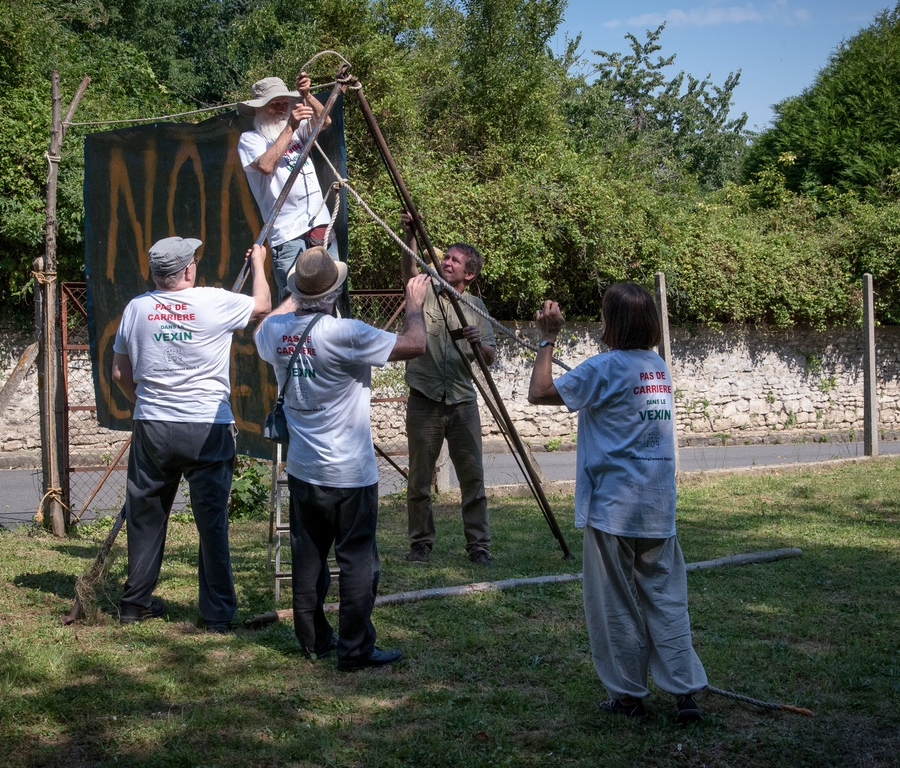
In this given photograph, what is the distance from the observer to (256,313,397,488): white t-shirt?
14.7ft

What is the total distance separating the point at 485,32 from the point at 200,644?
1941 cm

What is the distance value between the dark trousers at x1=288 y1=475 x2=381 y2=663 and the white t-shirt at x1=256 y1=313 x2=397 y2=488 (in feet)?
0.25

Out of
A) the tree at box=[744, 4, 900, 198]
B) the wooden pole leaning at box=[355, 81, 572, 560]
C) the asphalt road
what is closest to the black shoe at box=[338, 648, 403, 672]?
the wooden pole leaning at box=[355, 81, 572, 560]

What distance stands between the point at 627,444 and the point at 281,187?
9.49ft

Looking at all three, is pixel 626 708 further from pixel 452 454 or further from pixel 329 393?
pixel 452 454

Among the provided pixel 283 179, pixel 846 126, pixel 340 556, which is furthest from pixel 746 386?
pixel 340 556

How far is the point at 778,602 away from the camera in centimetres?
585

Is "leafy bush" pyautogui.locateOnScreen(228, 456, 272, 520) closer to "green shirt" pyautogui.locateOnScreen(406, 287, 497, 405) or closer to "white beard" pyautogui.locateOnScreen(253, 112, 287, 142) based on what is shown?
"green shirt" pyautogui.locateOnScreen(406, 287, 497, 405)

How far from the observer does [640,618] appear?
4.06 meters

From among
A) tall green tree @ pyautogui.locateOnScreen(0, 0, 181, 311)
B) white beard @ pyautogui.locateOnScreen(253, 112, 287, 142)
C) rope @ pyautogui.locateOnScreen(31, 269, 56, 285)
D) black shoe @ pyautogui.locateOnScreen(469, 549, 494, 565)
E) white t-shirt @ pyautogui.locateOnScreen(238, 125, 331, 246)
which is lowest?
black shoe @ pyautogui.locateOnScreen(469, 549, 494, 565)

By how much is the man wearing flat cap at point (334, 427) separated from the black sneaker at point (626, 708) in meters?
1.16

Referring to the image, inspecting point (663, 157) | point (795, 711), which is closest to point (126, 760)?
point (795, 711)

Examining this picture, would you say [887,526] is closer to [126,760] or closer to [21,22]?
[126,760]

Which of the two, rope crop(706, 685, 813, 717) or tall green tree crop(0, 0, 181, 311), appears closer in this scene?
rope crop(706, 685, 813, 717)
